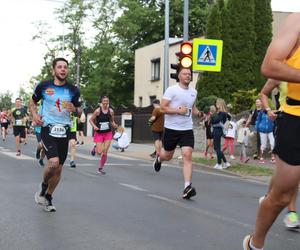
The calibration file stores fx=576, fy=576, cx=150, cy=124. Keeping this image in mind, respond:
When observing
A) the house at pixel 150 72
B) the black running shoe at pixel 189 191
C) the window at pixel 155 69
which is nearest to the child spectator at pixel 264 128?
the black running shoe at pixel 189 191

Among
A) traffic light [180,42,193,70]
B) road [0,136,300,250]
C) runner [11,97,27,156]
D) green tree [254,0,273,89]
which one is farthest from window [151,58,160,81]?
road [0,136,300,250]

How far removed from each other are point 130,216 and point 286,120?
3409 mm

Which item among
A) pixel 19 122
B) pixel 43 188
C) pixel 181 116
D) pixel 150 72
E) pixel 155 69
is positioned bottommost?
pixel 19 122

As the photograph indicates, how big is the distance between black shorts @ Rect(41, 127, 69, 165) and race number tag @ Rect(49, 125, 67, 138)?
0.04 meters

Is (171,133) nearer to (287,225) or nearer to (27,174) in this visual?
(287,225)

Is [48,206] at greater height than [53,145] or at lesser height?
lesser

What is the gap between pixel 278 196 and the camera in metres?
4.09

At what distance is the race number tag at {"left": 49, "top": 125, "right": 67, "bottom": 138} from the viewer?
282 inches

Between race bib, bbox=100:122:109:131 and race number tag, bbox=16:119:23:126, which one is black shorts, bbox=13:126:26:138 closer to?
race number tag, bbox=16:119:23:126

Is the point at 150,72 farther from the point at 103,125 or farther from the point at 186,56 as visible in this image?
the point at 103,125

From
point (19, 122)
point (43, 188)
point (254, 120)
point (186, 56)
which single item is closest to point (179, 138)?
Answer: point (43, 188)

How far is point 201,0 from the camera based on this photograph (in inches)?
2159

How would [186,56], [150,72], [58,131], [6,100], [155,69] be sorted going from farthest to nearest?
[6,100] < [150,72] < [155,69] < [186,56] < [58,131]

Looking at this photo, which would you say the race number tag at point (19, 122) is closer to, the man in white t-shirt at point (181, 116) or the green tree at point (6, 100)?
the man in white t-shirt at point (181, 116)
